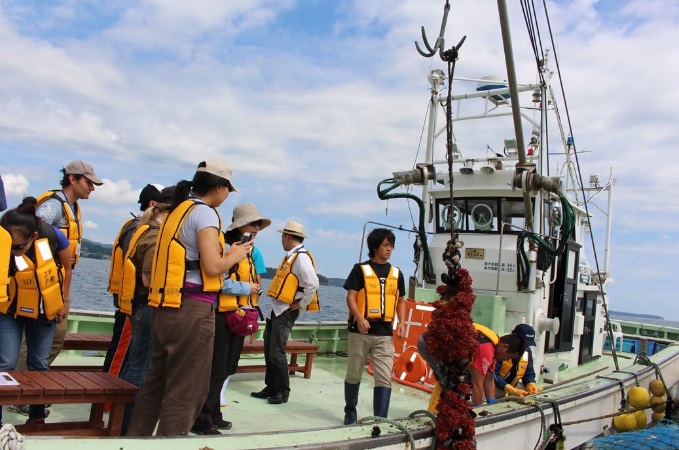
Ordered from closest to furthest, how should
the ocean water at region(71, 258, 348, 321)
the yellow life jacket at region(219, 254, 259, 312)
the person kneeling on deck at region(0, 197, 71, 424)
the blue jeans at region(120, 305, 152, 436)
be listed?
the person kneeling on deck at region(0, 197, 71, 424) < the blue jeans at region(120, 305, 152, 436) < the yellow life jacket at region(219, 254, 259, 312) < the ocean water at region(71, 258, 348, 321)

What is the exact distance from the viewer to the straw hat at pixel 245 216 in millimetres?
4375

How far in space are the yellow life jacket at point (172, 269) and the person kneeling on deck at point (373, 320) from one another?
6.69 feet

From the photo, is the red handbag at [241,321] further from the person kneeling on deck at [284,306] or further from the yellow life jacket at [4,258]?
the yellow life jacket at [4,258]

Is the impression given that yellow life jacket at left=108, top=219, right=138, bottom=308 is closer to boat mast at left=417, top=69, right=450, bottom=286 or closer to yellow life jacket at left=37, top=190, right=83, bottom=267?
yellow life jacket at left=37, top=190, right=83, bottom=267

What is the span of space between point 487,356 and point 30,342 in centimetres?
323

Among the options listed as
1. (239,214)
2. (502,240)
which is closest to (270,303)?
(239,214)

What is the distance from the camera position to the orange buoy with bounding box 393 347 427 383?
6.63 m

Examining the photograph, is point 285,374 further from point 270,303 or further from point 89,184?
point 89,184

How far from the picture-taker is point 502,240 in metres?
7.75

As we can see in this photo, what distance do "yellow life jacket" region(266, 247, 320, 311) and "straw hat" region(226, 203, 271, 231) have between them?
0.94m

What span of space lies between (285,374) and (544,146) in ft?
15.5

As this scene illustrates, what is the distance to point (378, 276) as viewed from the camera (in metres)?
5.04

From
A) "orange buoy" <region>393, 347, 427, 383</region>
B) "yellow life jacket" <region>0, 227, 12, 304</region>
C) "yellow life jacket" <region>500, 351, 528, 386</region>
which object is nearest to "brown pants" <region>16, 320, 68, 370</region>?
"yellow life jacket" <region>0, 227, 12, 304</region>

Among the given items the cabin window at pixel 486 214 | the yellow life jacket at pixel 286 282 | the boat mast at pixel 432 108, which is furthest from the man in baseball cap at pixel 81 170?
the boat mast at pixel 432 108
